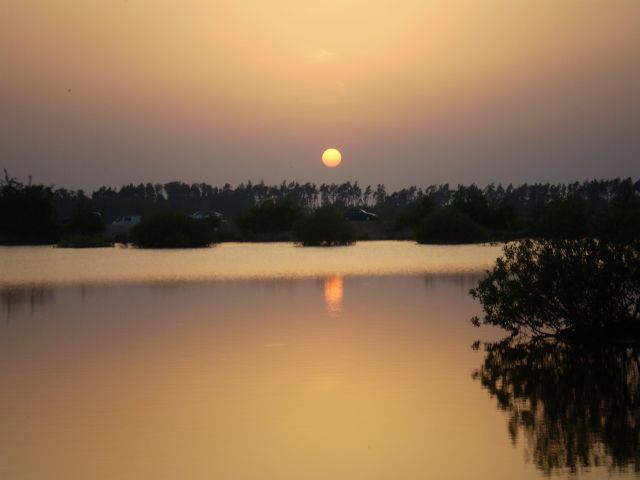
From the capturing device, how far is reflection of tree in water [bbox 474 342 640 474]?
981 cm

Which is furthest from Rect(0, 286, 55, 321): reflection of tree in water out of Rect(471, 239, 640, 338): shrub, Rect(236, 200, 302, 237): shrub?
Rect(236, 200, 302, 237): shrub

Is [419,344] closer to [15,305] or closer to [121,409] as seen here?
[121,409]

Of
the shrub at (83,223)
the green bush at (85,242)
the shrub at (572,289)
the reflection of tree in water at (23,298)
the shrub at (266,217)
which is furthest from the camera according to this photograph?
the shrub at (266,217)

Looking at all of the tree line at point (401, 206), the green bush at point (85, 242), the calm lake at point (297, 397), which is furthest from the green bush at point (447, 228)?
the calm lake at point (297, 397)

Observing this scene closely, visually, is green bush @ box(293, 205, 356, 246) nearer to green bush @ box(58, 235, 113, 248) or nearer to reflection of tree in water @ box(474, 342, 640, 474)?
green bush @ box(58, 235, 113, 248)

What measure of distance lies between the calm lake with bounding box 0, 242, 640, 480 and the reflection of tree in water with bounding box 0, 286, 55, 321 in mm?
282

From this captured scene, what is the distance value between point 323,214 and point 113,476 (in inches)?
2390

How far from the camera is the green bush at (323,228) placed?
70.1 meters

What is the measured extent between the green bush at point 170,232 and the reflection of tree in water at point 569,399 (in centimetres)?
5236

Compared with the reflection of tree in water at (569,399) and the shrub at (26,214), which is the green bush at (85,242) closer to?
the shrub at (26,214)

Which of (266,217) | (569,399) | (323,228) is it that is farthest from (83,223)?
(569,399)

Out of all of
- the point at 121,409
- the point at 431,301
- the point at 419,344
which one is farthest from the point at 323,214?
the point at 121,409

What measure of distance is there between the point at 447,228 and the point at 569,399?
6094cm

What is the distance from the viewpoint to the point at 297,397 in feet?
41.7
